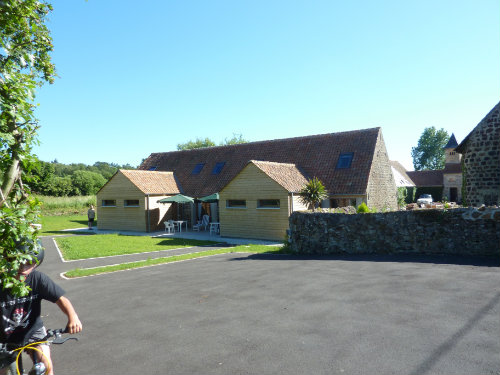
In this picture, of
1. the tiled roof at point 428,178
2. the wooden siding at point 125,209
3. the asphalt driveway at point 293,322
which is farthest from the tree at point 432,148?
the asphalt driveway at point 293,322

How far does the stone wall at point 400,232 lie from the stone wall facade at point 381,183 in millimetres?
7991

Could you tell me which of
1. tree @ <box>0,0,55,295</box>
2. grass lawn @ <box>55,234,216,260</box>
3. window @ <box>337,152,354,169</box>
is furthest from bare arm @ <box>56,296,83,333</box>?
window @ <box>337,152,354,169</box>

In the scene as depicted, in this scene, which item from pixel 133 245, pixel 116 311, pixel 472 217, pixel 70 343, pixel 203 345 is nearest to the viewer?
pixel 203 345

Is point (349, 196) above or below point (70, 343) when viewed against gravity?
above

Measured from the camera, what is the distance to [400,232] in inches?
517

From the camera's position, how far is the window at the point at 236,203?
71.7 feet

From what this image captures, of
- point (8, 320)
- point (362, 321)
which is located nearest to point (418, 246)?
point (362, 321)

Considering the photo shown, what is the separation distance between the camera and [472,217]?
11.9 m

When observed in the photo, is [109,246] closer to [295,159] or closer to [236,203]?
[236,203]

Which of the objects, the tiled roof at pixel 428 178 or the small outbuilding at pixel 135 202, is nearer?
the small outbuilding at pixel 135 202

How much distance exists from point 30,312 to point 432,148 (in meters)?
99.6

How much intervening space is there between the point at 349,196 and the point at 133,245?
1290 centimetres

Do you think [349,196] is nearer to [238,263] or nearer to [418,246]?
[418,246]

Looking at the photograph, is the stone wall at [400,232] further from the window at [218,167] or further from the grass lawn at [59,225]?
the grass lawn at [59,225]
